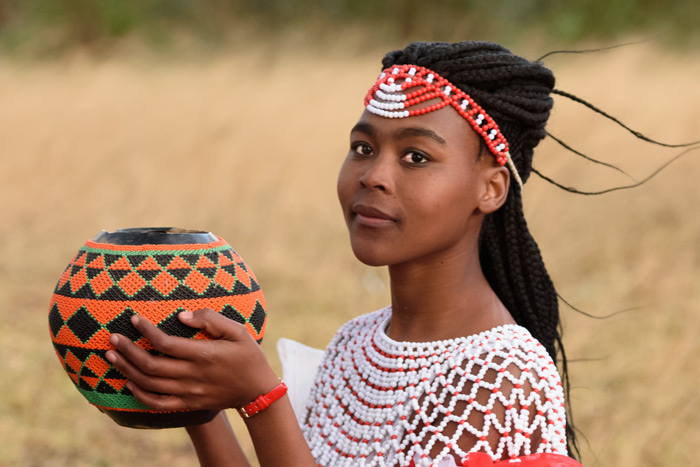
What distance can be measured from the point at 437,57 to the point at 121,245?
963mm

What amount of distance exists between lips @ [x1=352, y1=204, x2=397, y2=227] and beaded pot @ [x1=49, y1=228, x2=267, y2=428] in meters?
0.34

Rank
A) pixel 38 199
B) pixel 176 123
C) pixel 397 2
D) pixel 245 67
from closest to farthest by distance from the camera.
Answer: pixel 38 199, pixel 176 123, pixel 245 67, pixel 397 2

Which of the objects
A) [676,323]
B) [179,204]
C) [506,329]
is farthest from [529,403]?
[179,204]

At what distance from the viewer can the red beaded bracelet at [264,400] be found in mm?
1997

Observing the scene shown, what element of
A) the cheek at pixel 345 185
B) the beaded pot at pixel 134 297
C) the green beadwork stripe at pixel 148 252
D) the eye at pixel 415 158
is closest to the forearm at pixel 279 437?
the beaded pot at pixel 134 297

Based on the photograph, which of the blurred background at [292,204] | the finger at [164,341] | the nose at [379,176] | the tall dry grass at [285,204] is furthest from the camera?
the tall dry grass at [285,204]

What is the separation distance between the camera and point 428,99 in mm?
2219

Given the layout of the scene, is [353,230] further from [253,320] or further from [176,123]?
[176,123]

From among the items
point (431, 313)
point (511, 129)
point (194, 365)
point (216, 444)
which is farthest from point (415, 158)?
point (216, 444)

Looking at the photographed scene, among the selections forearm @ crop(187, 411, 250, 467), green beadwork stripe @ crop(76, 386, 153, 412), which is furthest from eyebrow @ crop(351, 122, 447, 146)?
forearm @ crop(187, 411, 250, 467)

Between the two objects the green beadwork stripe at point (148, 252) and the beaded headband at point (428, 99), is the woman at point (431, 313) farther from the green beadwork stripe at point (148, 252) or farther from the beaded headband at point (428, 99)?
the green beadwork stripe at point (148, 252)

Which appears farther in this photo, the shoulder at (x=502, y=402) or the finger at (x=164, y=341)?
the shoulder at (x=502, y=402)

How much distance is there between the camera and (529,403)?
2066 millimetres

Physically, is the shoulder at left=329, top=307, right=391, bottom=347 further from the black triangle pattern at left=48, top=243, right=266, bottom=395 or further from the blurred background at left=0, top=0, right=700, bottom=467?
the blurred background at left=0, top=0, right=700, bottom=467
